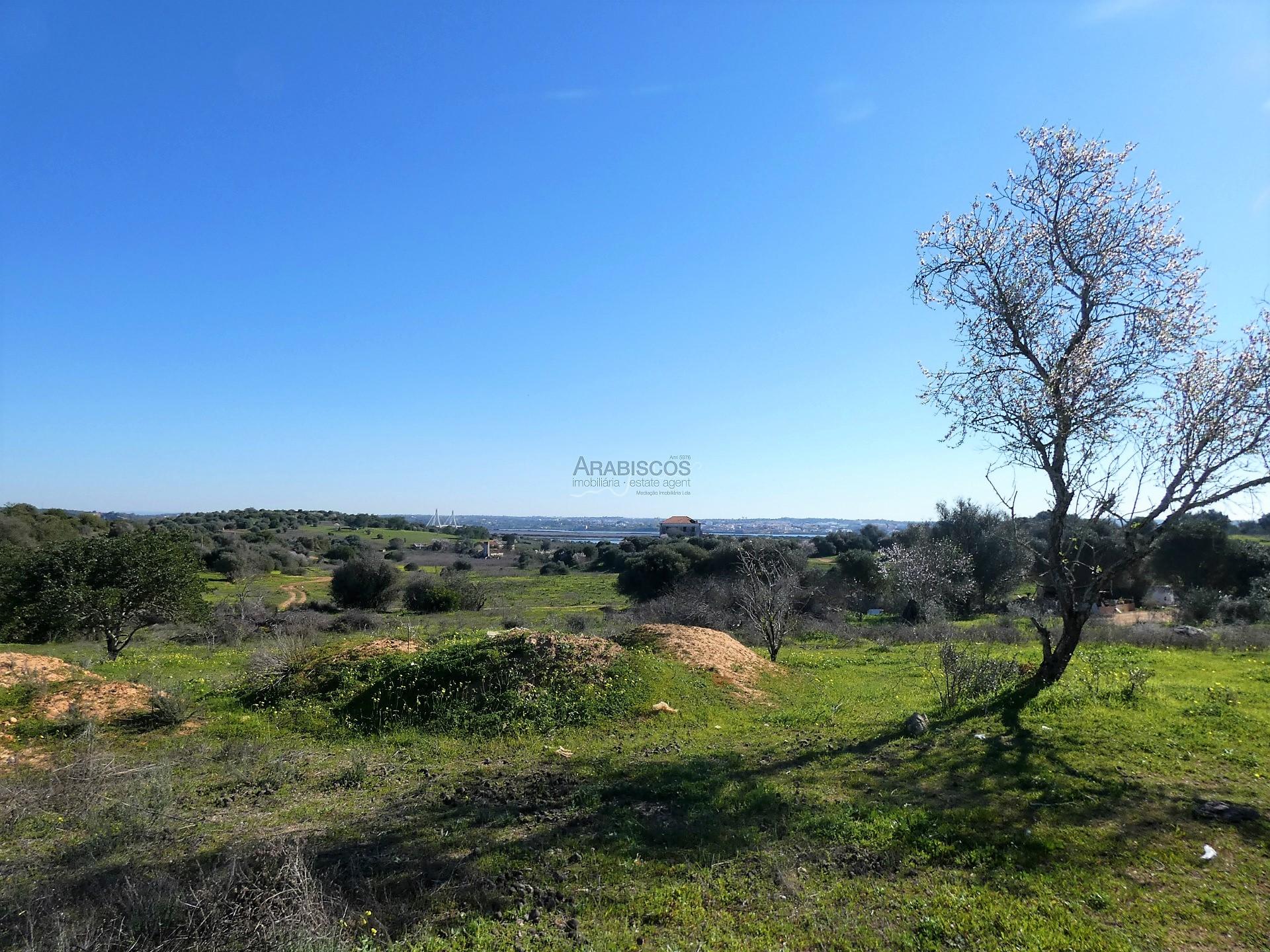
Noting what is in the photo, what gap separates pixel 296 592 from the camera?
39.2m

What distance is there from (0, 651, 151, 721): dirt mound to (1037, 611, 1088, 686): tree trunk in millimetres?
14361

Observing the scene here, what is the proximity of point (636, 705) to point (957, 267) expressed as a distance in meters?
8.91

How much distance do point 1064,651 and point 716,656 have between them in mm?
6236

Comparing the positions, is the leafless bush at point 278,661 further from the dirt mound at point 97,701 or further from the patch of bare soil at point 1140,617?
the patch of bare soil at point 1140,617

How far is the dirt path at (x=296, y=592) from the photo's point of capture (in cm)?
3468

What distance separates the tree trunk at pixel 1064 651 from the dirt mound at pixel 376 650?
36.6ft

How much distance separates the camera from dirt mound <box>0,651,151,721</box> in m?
9.55

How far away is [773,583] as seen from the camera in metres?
19.7

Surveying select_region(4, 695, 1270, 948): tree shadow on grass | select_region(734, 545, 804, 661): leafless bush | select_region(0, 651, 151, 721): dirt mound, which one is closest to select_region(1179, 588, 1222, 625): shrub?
select_region(734, 545, 804, 661): leafless bush

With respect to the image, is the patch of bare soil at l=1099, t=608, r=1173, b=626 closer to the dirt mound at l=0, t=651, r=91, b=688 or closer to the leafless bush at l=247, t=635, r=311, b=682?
the leafless bush at l=247, t=635, r=311, b=682

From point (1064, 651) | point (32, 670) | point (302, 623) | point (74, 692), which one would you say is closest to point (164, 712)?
point (74, 692)

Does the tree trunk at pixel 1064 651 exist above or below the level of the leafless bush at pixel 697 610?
above

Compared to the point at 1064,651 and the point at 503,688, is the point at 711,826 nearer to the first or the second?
the point at 503,688

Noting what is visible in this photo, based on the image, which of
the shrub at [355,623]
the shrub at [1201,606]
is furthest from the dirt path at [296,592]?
the shrub at [1201,606]
